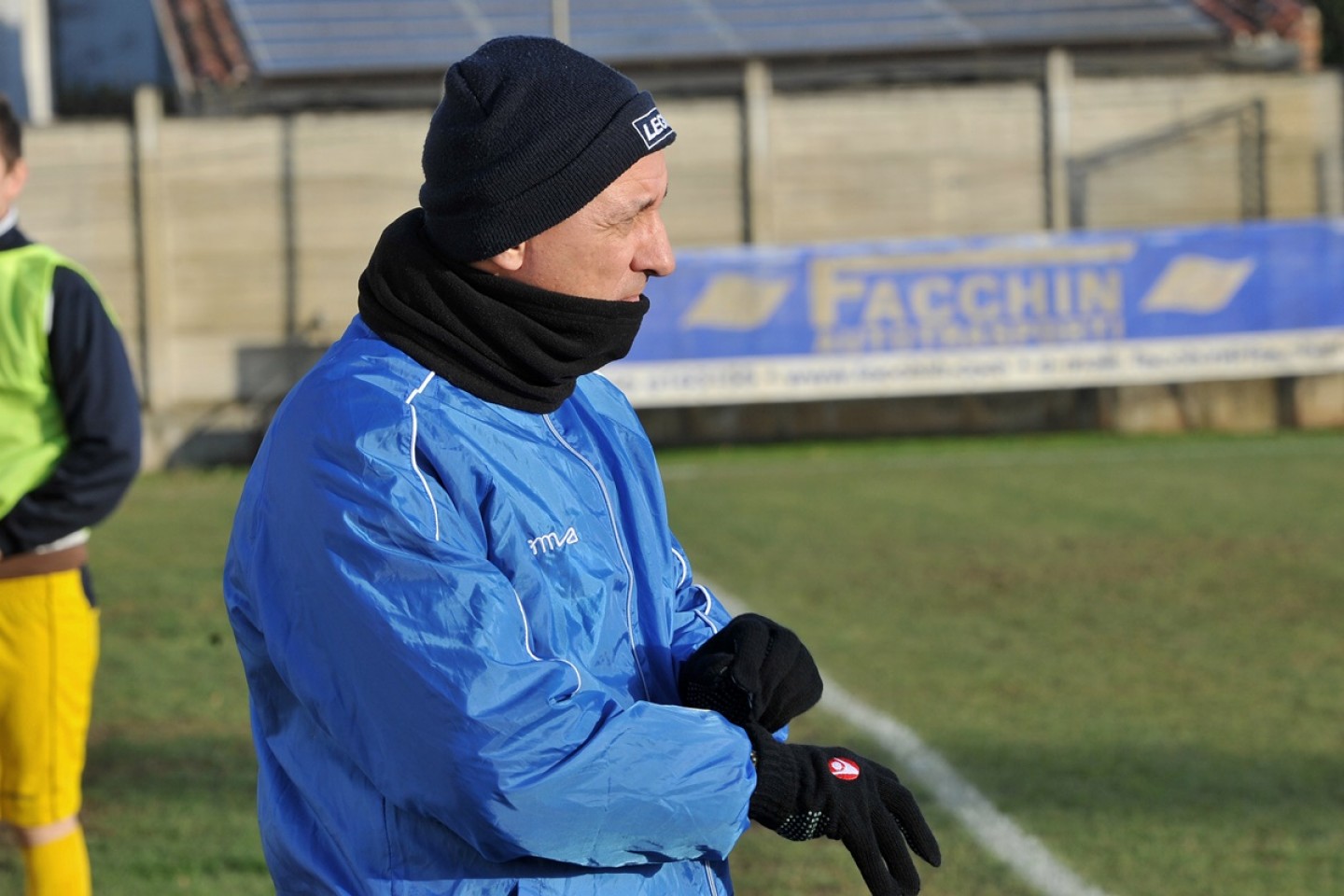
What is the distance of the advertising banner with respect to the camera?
18500 mm

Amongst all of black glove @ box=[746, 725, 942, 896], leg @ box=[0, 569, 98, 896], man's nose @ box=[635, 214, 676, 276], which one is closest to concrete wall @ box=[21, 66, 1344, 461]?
leg @ box=[0, 569, 98, 896]

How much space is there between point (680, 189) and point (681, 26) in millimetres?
6644

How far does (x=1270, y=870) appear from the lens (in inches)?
188

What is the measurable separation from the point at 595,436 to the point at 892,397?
A: 1742 centimetres

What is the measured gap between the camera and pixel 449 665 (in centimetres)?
178

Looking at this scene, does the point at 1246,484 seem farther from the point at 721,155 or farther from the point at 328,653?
the point at 328,653

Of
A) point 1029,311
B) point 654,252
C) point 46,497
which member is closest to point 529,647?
point 654,252

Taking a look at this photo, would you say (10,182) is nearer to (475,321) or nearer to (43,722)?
(43,722)

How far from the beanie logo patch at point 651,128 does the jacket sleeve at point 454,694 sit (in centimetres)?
51

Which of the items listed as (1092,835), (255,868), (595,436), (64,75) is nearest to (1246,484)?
(1092,835)

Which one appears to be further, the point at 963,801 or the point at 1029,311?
the point at 1029,311

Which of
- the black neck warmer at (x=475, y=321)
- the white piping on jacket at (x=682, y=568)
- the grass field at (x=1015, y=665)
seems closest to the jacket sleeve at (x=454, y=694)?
the black neck warmer at (x=475, y=321)

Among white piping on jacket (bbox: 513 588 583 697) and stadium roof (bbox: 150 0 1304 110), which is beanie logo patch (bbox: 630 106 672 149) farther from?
stadium roof (bbox: 150 0 1304 110)

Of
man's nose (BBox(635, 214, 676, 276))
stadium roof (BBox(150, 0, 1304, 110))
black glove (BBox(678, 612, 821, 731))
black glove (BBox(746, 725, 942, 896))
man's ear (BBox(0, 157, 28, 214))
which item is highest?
stadium roof (BBox(150, 0, 1304, 110))
